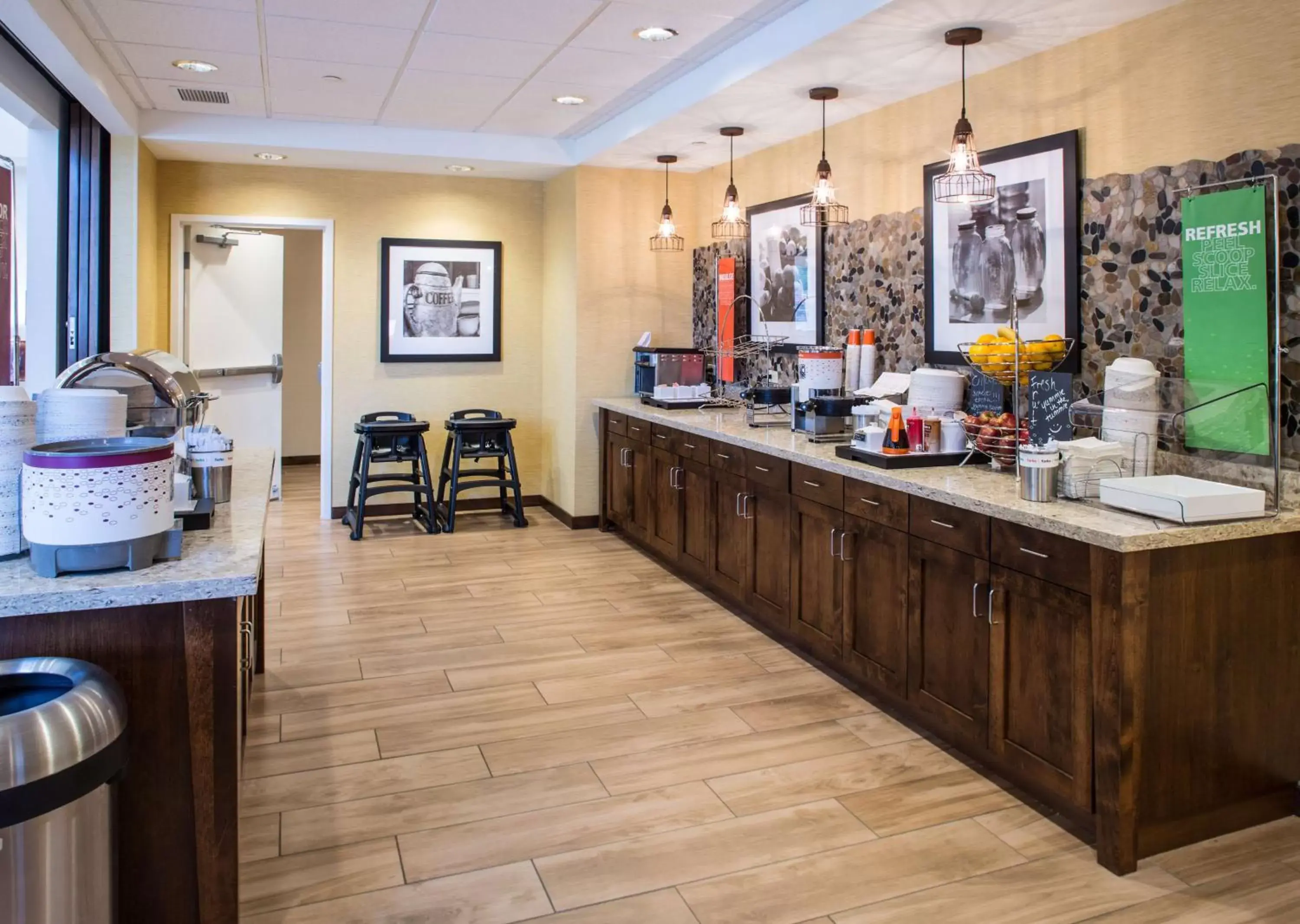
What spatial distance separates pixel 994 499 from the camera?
2916 millimetres

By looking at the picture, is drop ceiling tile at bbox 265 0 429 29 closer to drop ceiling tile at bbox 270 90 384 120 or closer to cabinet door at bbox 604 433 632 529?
drop ceiling tile at bbox 270 90 384 120

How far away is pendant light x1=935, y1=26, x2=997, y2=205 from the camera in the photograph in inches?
140

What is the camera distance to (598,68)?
4.82m

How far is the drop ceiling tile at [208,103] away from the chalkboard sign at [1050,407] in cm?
430

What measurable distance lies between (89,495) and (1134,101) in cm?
334

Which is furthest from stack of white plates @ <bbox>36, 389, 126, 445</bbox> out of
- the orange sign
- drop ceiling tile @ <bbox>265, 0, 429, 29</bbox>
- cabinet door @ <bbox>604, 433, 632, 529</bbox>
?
the orange sign

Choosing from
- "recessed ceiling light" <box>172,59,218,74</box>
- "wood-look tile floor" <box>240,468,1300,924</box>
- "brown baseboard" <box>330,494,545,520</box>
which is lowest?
"wood-look tile floor" <box>240,468,1300,924</box>

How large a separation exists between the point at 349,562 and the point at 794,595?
2.94 m

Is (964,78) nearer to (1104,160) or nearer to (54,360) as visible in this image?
(1104,160)

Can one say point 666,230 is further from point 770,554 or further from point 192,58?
point 192,58

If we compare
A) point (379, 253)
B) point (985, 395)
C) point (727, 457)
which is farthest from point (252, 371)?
point (985, 395)

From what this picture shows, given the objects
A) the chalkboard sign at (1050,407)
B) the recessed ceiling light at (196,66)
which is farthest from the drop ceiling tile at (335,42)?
the chalkboard sign at (1050,407)

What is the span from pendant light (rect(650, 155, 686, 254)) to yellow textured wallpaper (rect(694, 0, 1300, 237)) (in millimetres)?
1640

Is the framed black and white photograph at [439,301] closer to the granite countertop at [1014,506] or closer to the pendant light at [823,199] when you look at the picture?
the pendant light at [823,199]
